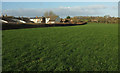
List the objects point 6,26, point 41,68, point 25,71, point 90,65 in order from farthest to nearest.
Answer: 1. point 6,26
2. point 90,65
3. point 41,68
4. point 25,71

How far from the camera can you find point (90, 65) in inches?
186

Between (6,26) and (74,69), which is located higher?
(6,26)

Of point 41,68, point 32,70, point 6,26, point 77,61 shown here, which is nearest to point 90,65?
point 77,61

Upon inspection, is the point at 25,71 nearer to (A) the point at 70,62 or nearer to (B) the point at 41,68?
(B) the point at 41,68

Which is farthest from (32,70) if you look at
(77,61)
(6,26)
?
(6,26)

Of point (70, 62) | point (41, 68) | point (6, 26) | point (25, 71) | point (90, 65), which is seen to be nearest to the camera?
point (25, 71)

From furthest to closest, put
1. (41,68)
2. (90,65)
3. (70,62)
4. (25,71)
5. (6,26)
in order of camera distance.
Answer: (6,26) → (70,62) → (90,65) → (41,68) → (25,71)

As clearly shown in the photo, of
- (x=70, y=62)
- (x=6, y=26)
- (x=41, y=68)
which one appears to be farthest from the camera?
(x=6, y=26)

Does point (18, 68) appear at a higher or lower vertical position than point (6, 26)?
lower

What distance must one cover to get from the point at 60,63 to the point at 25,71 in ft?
5.53

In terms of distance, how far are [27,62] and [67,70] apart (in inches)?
83.5

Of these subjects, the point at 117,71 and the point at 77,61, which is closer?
the point at 117,71

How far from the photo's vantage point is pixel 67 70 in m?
4.22

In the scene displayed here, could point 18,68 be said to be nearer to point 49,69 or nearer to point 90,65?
point 49,69
